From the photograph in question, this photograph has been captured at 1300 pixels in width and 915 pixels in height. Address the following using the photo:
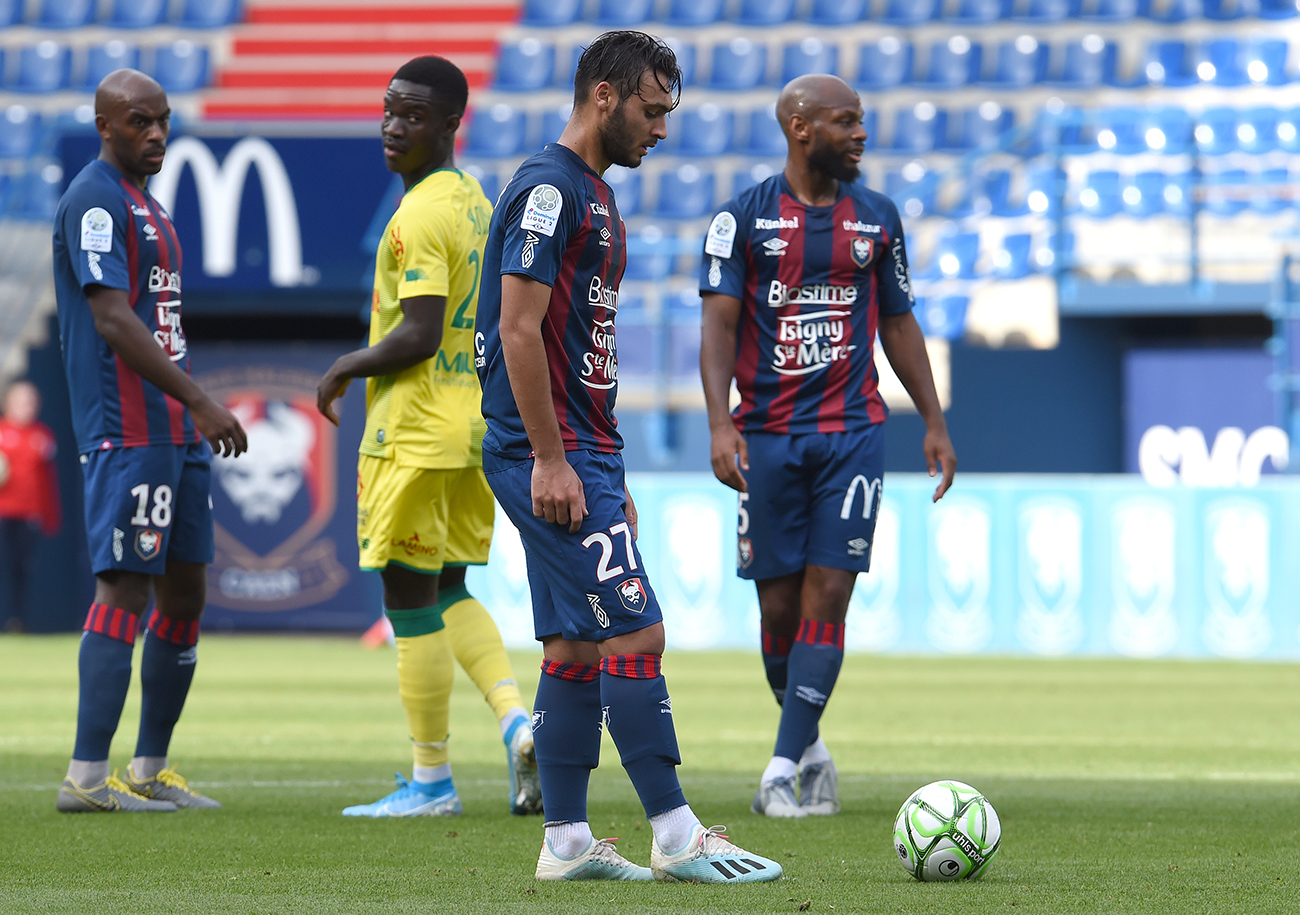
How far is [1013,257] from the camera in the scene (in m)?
15.5

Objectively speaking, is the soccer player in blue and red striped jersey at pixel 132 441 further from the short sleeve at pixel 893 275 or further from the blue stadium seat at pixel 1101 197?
the blue stadium seat at pixel 1101 197

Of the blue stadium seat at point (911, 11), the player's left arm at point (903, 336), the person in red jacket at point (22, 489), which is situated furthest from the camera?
the blue stadium seat at point (911, 11)

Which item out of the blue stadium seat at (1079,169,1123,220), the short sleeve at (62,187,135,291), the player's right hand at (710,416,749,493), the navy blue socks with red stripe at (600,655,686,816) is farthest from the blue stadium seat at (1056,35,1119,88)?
the navy blue socks with red stripe at (600,655,686,816)

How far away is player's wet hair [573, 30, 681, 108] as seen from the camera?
405 cm

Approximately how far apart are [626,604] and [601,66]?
124cm

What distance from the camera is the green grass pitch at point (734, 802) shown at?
3863 mm

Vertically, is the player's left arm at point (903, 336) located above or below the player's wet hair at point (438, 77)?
below

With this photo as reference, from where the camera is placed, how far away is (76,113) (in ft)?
66.5

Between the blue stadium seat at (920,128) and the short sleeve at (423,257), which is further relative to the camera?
the blue stadium seat at (920,128)

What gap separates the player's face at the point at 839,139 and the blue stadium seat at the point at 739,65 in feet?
48.0

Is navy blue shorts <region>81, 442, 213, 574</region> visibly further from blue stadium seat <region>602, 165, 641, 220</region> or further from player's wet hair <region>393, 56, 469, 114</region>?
blue stadium seat <region>602, 165, 641, 220</region>

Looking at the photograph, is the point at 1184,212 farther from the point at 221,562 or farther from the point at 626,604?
the point at 626,604

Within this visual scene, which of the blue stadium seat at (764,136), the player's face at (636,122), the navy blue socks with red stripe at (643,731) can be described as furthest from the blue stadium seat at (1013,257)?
the navy blue socks with red stripe at (643,731)

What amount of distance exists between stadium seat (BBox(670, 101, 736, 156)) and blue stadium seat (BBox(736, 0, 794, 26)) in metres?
1.34
